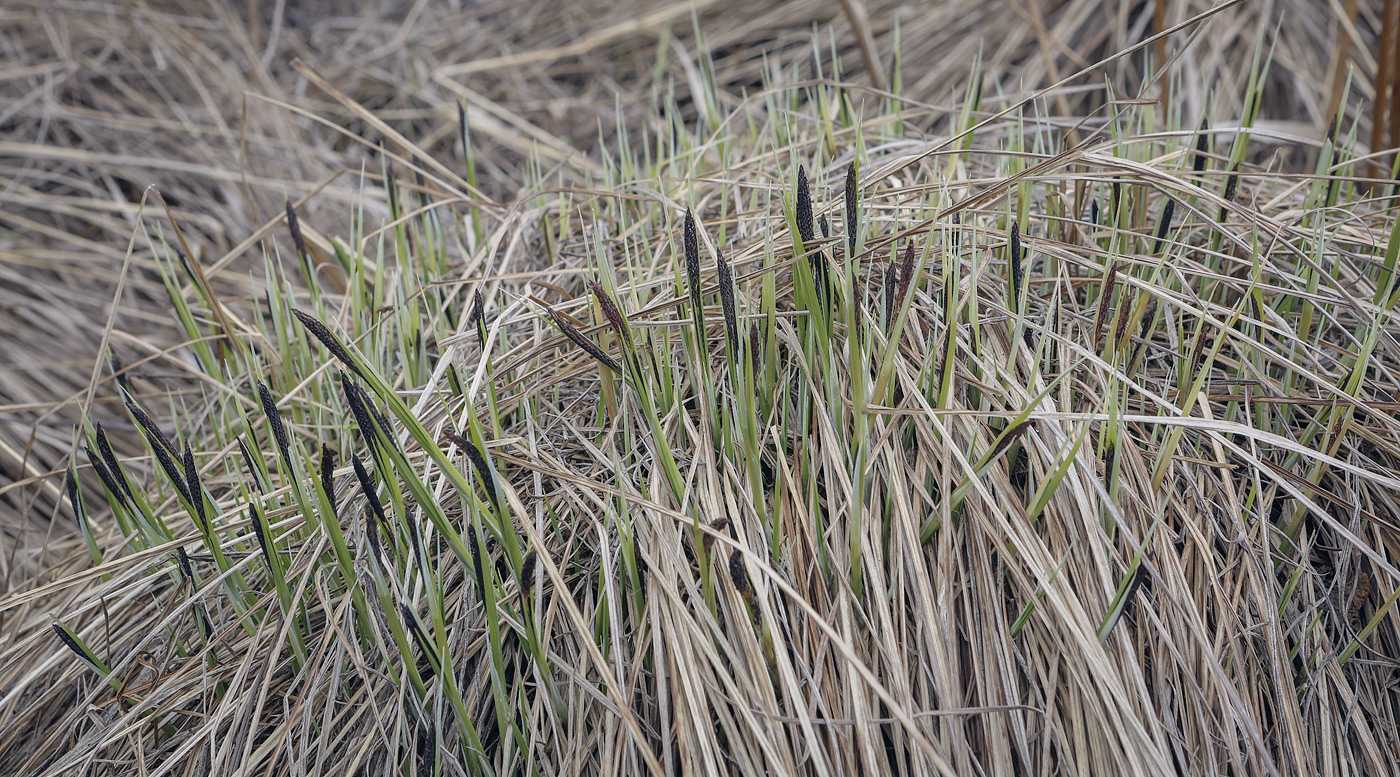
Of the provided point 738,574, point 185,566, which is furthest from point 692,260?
point 185,566

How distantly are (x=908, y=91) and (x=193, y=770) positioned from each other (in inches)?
102

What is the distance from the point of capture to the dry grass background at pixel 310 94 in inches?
80.1

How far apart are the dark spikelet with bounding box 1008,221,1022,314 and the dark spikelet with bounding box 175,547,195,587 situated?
3.36 ft

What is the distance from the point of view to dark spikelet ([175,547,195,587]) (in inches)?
37.9

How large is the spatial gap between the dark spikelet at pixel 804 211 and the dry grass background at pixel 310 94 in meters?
1.18

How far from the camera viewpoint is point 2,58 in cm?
262

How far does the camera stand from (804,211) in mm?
856

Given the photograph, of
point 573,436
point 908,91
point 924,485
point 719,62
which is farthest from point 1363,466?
point 719,62

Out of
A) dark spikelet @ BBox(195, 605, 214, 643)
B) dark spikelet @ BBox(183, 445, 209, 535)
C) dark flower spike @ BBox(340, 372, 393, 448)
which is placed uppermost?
dark flower spike @ BBox(340, 372, 393, 448)

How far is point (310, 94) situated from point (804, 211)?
109 inches

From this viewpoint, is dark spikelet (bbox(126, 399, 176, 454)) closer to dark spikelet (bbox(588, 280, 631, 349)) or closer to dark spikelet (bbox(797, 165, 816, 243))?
dark spikelet (bbox(588, 280, 631, 349))

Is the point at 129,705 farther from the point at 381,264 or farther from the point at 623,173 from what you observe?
the point at 623,173

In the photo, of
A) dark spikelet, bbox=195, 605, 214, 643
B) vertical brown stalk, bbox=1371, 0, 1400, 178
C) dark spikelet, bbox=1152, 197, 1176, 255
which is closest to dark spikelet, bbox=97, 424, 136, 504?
dark spikelet, bbox=195, 605, 214, 643

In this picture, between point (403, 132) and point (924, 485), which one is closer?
point (924, 485)
